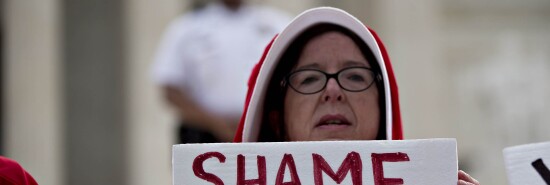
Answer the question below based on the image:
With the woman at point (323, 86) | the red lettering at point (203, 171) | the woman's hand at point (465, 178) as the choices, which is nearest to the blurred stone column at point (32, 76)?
the woman at point (323, 86)

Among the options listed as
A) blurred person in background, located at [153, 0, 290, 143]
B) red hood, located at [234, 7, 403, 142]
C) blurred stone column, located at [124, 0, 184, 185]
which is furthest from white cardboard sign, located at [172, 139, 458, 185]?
blurred stone column, located at [124, 0, 184, 185]

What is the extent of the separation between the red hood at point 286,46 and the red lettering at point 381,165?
0.47m

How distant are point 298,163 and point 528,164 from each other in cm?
53

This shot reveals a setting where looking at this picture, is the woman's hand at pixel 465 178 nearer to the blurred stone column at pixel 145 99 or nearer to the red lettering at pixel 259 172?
the red lettering at pixel 259 172

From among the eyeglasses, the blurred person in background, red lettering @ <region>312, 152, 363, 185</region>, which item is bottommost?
red lettering @ <region>312, 152, 363, 185</region>

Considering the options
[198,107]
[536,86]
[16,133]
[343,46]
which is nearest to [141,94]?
[16,133]

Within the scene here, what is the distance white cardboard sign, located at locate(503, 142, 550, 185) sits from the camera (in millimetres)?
3109

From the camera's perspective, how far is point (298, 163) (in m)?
3.09

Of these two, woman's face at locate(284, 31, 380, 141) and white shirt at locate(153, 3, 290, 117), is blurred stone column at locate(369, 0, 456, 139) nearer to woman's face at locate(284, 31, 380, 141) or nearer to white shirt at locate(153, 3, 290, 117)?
white shirt at locate(153, 3, 290, 117)

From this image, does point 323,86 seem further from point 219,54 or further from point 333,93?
point 219,54

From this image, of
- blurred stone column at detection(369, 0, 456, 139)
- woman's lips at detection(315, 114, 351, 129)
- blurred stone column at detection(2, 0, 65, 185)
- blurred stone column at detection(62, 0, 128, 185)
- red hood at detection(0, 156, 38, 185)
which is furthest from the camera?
blurred stone column at detection(369, 0, 456, 139)

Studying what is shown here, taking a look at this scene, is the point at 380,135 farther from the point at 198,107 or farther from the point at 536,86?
the point at 536,86

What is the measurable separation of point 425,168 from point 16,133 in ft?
25.1

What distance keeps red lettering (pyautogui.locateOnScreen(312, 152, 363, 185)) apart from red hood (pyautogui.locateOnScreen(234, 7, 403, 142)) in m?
0.47
